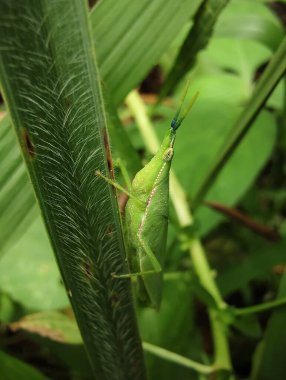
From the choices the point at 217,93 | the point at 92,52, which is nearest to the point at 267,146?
the point at 217,93

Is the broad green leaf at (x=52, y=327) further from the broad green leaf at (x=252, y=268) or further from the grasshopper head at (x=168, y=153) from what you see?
the broad green leaf at (x=252, y=268)

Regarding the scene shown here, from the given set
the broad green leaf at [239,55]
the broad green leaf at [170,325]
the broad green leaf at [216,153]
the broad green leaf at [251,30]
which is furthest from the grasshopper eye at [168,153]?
the broad green leaf at [239,55]

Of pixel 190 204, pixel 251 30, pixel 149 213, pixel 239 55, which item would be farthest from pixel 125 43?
pixel 239 55

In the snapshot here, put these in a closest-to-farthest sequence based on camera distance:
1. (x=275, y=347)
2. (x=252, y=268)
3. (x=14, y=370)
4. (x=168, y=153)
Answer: (x=168, y=153)
(x=14, y=370)
(x=275, y=347)
(x=252, y=268)

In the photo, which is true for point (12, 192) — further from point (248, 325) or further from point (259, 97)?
point (248, 325)

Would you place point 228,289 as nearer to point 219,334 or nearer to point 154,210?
point 219,334

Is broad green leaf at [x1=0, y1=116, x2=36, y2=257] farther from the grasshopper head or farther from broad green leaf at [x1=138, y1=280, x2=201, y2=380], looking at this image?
broad green leaf at [x1=138, y1=280, x2=201, y2=380]

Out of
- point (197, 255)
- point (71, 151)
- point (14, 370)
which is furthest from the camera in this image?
point (197, 255)
